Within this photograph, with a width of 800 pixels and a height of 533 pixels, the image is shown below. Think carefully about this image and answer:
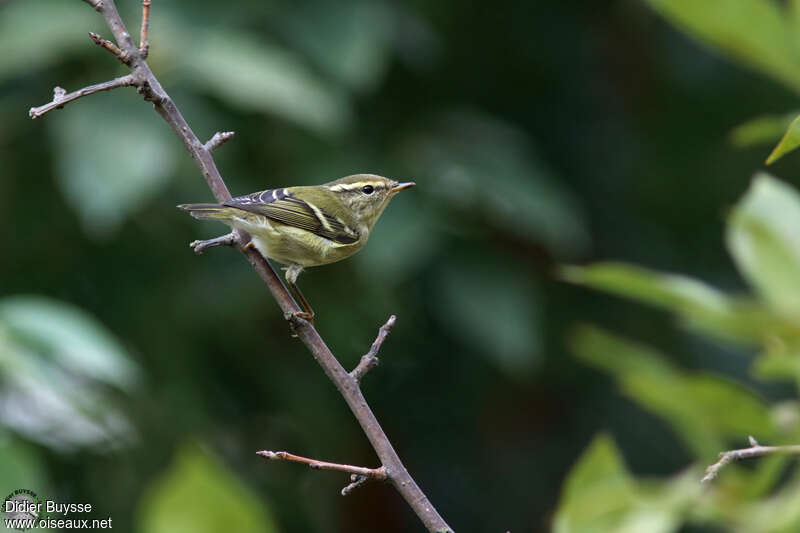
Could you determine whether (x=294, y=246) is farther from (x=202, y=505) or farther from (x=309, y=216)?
(x=202, y=505)

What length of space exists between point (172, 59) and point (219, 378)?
1352mm

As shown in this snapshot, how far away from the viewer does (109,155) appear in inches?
111

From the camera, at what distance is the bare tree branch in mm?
1290

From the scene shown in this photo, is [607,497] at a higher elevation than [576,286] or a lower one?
higher

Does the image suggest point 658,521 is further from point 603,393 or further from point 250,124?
point 603,393

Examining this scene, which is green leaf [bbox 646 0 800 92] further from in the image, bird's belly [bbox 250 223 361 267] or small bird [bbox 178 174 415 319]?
bird's belly [bbox 250 223 361 267]

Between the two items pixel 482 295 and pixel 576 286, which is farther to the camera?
pixel 576 286

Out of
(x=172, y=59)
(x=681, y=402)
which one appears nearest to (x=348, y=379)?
(x=681, y=402)

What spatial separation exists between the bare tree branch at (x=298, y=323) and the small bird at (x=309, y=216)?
0.69 metres

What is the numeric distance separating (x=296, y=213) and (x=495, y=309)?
922 mm

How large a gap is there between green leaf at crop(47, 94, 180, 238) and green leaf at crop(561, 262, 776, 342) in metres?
1.47

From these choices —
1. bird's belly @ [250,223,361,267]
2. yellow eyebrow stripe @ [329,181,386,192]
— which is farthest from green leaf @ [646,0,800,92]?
yellow eyebrow stripe @ [329,181,386,192]

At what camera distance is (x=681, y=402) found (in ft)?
5.94

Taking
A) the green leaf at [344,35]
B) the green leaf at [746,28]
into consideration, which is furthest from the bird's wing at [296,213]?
the green leaf at [746,28]
